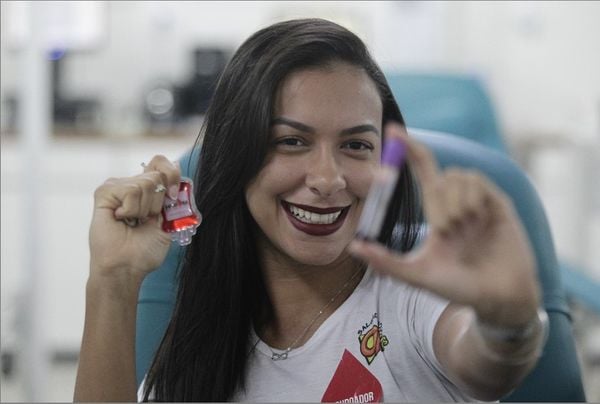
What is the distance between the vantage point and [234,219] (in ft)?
4.68

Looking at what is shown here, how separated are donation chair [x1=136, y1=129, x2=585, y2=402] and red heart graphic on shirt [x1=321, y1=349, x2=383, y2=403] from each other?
0.40m

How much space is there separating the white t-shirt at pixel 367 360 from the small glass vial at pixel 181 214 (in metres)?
→ 0.23

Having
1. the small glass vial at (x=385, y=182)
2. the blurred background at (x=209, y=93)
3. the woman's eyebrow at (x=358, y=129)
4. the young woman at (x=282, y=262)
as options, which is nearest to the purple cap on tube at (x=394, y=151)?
the small glass vial at (x=385, y=182)

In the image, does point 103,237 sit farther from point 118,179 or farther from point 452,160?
point 452,160

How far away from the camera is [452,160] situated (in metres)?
1.75

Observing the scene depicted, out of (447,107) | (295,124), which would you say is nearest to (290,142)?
(295,124)

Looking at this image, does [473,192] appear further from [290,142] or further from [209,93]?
[209,93]

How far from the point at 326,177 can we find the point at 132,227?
253 mm

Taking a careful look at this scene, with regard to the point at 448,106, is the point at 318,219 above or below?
above

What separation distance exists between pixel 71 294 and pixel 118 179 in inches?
130

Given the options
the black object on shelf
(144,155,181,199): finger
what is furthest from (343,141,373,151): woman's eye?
the black object on shelf

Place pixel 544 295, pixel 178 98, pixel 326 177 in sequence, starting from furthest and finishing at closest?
pixel 178 98, pixel 544 295, pixel 326 177

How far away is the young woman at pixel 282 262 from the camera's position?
1259 mm

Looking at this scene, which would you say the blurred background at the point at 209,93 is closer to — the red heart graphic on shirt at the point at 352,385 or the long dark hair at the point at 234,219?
the long dark hair at the point at 234,219
